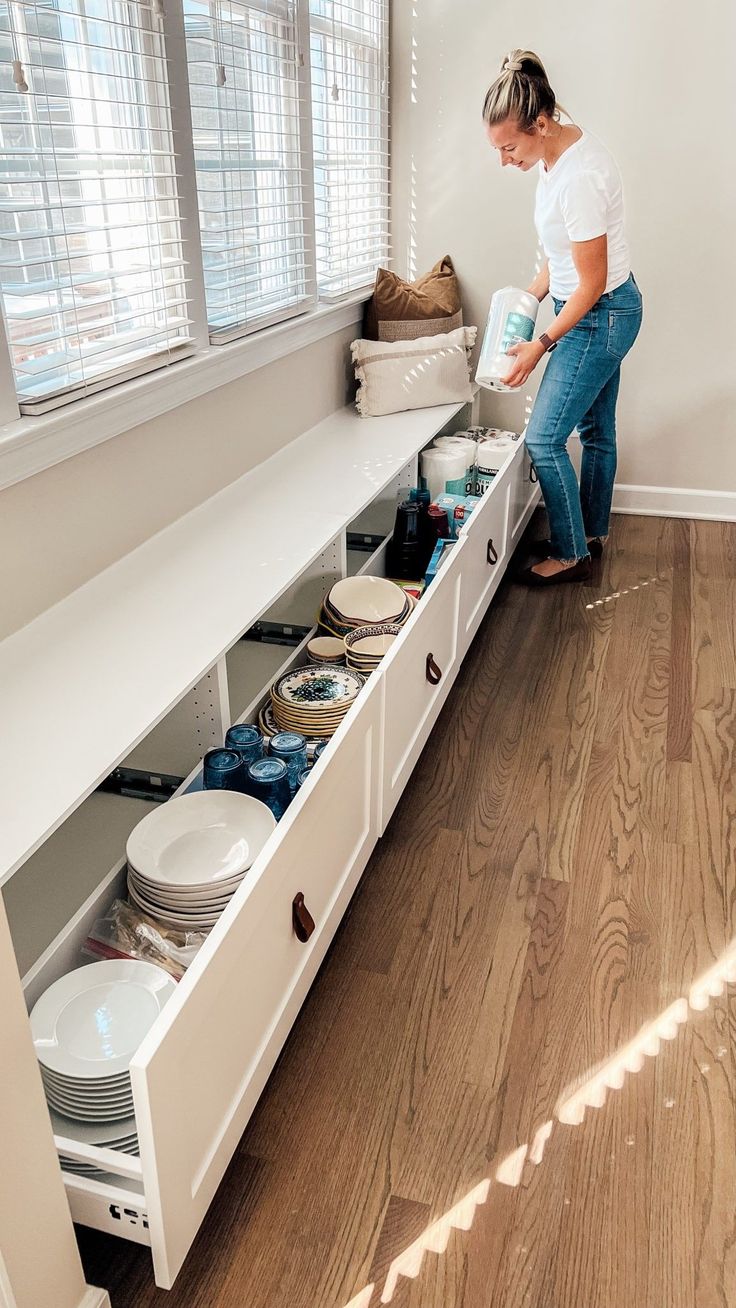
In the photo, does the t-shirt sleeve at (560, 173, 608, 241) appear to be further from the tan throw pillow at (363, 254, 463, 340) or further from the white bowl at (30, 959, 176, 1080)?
the white bowl at (30, 959, 176, 1080)

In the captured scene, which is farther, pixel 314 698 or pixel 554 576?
pixel 554 576

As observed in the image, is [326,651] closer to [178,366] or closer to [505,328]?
[178,366]

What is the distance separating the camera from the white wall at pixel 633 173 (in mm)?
3021

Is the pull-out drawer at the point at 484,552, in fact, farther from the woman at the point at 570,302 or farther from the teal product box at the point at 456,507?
the woman at the point at 570,302

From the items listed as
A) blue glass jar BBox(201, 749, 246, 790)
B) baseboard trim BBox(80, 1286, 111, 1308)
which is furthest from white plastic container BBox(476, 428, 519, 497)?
baseboard trim BBox(80, 1286, 111, 1308)

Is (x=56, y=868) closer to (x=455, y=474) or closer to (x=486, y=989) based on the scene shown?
(x=486, y=989)

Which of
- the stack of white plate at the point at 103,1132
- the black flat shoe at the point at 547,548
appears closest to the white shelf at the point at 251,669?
the stack of white plate at the point at 103,1132

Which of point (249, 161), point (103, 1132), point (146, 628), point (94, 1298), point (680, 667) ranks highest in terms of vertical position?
point (249, 161)

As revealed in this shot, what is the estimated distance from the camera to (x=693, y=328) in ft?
10.8

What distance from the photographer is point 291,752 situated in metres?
1.53

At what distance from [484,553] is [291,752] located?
1.06 m

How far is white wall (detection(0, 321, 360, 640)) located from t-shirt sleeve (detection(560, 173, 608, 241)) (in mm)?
740

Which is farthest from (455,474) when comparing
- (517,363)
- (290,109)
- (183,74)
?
(183,74)

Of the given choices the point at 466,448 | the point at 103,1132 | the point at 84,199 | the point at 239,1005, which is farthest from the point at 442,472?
the point at 103,1132
